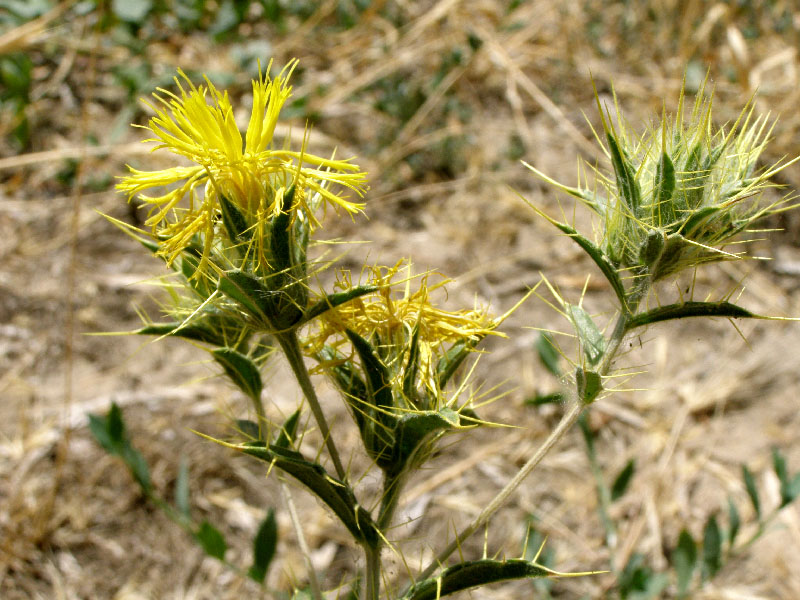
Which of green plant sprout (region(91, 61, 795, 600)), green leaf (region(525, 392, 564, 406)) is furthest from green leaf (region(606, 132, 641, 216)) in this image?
green leaf (region(525, 392, 564, 406))

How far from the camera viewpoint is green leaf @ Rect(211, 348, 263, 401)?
1.11m

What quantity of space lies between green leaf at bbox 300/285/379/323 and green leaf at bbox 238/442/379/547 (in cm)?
18

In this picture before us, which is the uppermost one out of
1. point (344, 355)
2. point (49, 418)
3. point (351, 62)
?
point (351, 62)

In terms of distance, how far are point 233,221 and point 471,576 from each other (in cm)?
61

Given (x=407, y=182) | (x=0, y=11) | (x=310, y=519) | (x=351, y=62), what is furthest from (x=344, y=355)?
(x=0, y=11)

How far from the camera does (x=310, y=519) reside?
2506mm

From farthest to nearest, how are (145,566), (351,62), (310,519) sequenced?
(351,62) → (310,519) → (145,566)

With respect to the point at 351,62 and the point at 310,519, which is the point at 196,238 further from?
the point at 351,62

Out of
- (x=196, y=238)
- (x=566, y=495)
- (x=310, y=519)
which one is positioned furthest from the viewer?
(x=566, y=495)

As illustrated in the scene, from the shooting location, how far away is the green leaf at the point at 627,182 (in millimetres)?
949

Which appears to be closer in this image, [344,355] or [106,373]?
[344,355]

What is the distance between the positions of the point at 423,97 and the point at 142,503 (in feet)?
8.15

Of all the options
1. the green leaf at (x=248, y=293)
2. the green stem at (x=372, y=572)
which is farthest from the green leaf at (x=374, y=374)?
the green stem at (x=372, y=572)

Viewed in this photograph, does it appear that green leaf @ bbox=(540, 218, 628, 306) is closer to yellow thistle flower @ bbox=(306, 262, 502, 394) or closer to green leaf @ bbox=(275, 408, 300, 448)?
yellow thistle flower @ bbox=(306, 262, 502, 394)
